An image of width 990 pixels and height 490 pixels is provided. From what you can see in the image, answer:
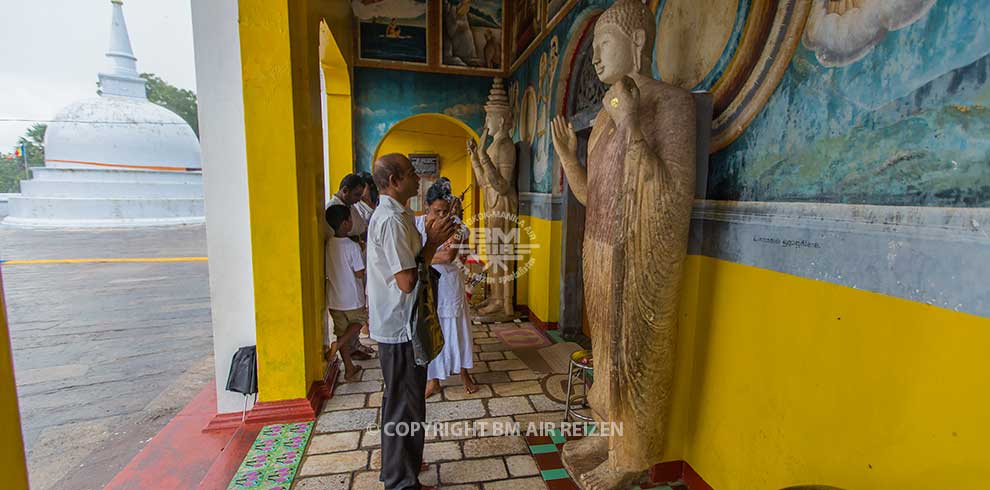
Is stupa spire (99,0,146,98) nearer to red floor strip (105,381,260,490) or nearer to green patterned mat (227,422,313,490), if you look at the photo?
red floor strip (105,381,260,490)

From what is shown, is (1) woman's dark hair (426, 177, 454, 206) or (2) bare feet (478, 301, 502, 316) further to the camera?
(2) bare feet (478, 301, 502, 316)

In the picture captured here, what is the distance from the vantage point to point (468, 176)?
12.1 metres

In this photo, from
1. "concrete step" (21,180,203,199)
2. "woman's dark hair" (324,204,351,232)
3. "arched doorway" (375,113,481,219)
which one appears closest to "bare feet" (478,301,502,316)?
"woman's dark hair" (324,204,351,232)

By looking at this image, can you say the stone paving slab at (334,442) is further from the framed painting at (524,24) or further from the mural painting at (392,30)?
the mural painting at (392,30)

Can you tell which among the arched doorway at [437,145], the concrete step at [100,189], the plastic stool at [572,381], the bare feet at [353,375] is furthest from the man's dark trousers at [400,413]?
the concrete step at [100,189]

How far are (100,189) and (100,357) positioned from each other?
700 inches

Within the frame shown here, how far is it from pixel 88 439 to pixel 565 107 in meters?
5.21

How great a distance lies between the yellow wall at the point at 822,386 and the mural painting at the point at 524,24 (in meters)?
4.65

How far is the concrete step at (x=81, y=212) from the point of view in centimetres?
1688

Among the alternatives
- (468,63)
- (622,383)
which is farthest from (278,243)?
(468,63)

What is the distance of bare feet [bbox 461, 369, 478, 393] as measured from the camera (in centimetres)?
367

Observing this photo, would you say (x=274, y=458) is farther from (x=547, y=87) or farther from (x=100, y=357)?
(x=547, y=87)

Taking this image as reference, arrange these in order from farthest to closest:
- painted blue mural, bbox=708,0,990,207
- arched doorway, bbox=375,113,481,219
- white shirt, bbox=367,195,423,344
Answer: arched doorway, bbox=375,113,481,219 → white shirt, bbox=367,195,423,344 → painted blue mural, bbox=708,0,990,207

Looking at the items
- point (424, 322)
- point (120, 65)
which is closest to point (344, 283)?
point (424, 322)
